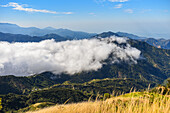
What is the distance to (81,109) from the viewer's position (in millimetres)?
5133

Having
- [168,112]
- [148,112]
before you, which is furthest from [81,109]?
[168,112]

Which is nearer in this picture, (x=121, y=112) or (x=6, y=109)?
(x=121, y=112)

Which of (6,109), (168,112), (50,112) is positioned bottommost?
(6,109)

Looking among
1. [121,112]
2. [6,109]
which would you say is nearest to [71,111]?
[121,112]

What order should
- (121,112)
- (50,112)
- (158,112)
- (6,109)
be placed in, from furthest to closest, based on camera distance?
(6,109)
(50,112)
(121,112)
(158,112)

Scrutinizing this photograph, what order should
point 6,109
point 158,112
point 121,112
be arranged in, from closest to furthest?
1. point 158,112
2. point 121,112
3. point 6,109

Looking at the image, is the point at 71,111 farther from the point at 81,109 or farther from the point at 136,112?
the point at 136,112

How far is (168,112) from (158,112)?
44cm

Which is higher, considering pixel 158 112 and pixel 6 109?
pixel 158 112

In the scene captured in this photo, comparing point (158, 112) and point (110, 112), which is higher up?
point (158, 112)

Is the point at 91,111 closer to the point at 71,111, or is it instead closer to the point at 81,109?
the point at 81,109

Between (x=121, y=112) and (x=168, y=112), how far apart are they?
1.49 metres

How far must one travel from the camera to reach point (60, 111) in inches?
205

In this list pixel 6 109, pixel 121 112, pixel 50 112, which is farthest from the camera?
pixel 6 109
